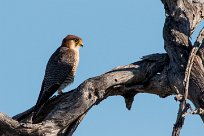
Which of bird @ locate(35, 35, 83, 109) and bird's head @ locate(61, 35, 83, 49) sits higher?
bird's head @ locate(61, 35, 83, 49)

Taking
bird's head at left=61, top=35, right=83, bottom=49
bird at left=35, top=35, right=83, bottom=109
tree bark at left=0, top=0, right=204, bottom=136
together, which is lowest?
tree bark at left=0, top=0, right=204, bottom=136

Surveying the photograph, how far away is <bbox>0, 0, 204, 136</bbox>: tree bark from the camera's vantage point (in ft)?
21.6

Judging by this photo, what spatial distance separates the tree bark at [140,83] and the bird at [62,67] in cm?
144

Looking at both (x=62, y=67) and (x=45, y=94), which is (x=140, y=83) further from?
(x=62, y=67)

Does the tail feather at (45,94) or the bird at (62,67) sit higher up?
the bird at (62,67)

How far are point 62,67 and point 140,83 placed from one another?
97.0 inches

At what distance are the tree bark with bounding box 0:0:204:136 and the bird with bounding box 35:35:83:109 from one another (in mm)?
1436

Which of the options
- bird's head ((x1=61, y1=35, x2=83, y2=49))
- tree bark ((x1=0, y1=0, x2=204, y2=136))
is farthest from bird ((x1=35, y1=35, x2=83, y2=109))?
tree bark ((x1=0, y1=0, x2=204, y2=136))

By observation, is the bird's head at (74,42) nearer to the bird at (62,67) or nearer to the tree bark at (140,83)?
the bird at (62,67)

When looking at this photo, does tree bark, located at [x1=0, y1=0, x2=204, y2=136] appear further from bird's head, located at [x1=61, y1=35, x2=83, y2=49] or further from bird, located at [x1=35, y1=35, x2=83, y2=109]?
bird's head, located at [x1=61, y1=35, x2=83, y2=49]

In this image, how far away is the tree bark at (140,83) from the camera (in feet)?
21.6

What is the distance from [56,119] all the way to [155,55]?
1478mm

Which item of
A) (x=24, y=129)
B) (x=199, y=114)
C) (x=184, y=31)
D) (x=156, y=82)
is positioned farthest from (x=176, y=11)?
(x=24, y=129)

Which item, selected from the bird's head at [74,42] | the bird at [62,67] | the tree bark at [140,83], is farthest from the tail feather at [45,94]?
the bird's head at [74,42]
